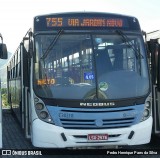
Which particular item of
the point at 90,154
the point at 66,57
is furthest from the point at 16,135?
the point at 66,57

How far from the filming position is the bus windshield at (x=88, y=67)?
7.73 meters

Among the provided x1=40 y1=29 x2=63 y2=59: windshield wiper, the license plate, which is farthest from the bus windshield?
the license plate

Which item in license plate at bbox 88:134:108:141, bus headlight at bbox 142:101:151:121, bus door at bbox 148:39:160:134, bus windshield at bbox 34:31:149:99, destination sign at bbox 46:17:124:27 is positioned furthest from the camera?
bus door at bbox 148:39:160:134

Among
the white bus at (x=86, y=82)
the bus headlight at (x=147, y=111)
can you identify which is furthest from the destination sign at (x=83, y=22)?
the bus headlight at (x=147, y=111)

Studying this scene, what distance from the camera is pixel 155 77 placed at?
28.4 feet

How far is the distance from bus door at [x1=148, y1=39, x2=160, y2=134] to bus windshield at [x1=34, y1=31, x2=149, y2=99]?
0.53m

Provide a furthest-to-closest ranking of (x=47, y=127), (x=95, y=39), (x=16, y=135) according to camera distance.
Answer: (x=16, y=135) → (x=95, y=39) → (x=47, y=127)

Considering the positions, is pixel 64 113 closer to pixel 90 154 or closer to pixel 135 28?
pixel 90 154

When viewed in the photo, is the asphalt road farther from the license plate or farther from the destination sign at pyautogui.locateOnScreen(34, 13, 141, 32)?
the destination sign at pyautogui.locateOnScreen(34, 13, 141, 32)

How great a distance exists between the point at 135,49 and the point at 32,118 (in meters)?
2.58

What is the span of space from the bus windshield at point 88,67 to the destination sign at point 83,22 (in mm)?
229

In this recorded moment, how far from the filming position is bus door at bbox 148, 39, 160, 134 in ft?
27.9

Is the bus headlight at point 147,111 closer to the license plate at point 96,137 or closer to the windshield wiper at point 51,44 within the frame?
the license plate at point 96,137

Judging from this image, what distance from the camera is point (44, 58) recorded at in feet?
25.5
